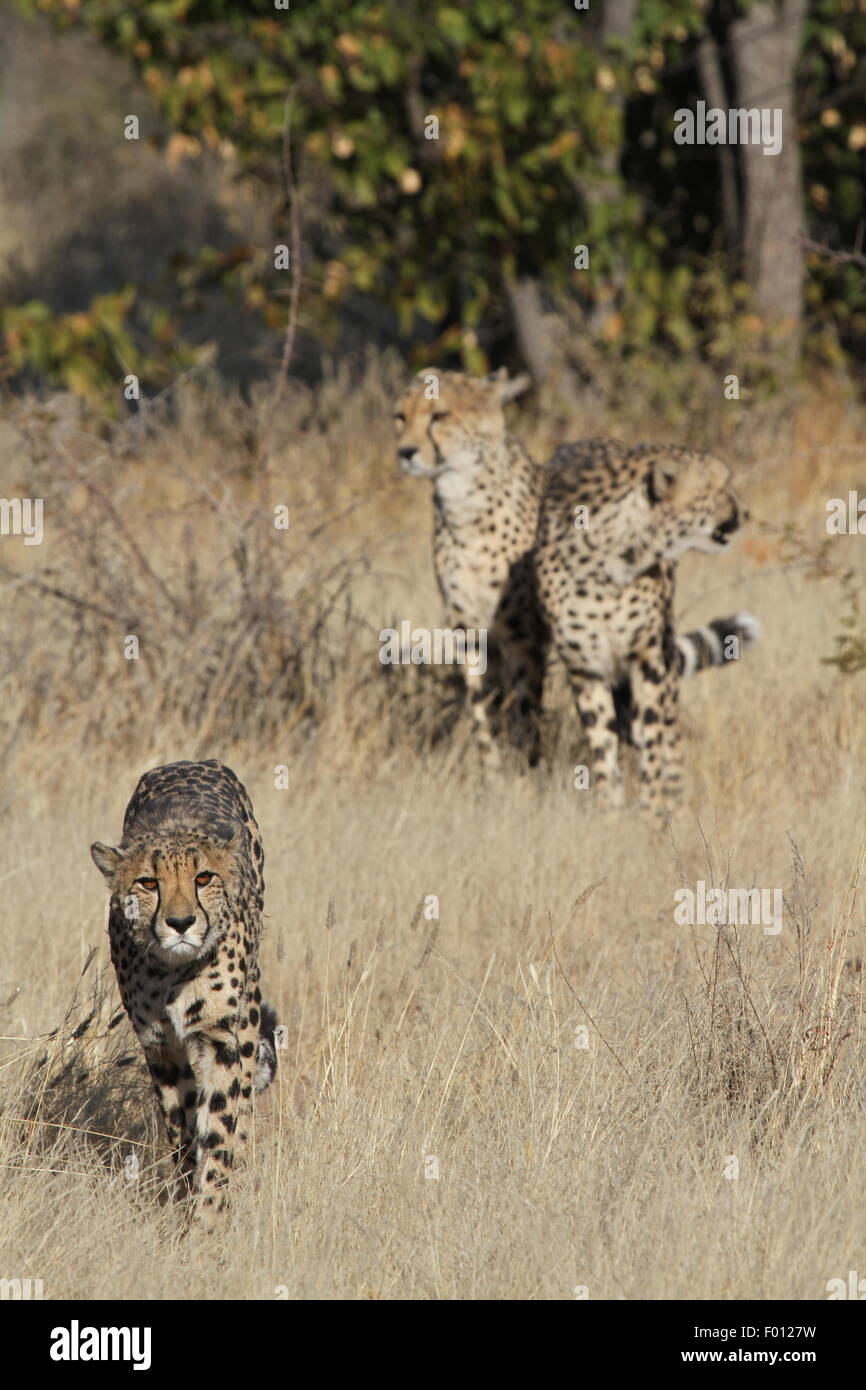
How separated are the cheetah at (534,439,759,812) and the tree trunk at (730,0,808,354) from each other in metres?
3.63

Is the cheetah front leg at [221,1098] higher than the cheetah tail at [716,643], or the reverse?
the cheetah tail at [716,643]

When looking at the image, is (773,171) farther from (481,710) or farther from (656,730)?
(656,730)

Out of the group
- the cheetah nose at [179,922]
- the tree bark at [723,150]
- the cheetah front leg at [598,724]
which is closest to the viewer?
the cheetah nose at [179,922]

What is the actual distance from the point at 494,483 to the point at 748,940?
2.38 m

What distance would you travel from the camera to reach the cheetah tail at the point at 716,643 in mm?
5582

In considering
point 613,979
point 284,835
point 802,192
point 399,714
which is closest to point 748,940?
point 613,979

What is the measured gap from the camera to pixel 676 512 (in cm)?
520

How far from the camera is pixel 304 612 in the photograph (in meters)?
6.04

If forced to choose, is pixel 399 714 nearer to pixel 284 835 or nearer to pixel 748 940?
pixel 284 835

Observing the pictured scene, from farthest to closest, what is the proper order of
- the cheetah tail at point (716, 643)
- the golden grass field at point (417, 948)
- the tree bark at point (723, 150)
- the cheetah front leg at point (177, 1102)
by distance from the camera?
the tree bark at point (723, 150) → the cheetah tail at point (716, 643) → the cheetah front leg at point (177, 1102) → the golden grass field at point (417, 948)

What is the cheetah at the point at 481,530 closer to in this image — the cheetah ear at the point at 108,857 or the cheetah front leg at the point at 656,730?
the cheetah front leg at the point at 656,730

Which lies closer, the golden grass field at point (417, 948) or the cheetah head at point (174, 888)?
the golden grass field at point (417, 948)

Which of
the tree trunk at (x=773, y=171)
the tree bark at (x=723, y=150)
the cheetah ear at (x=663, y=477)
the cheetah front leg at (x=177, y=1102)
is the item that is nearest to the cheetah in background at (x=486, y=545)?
the cheetah ear at (x=663, y=477)
